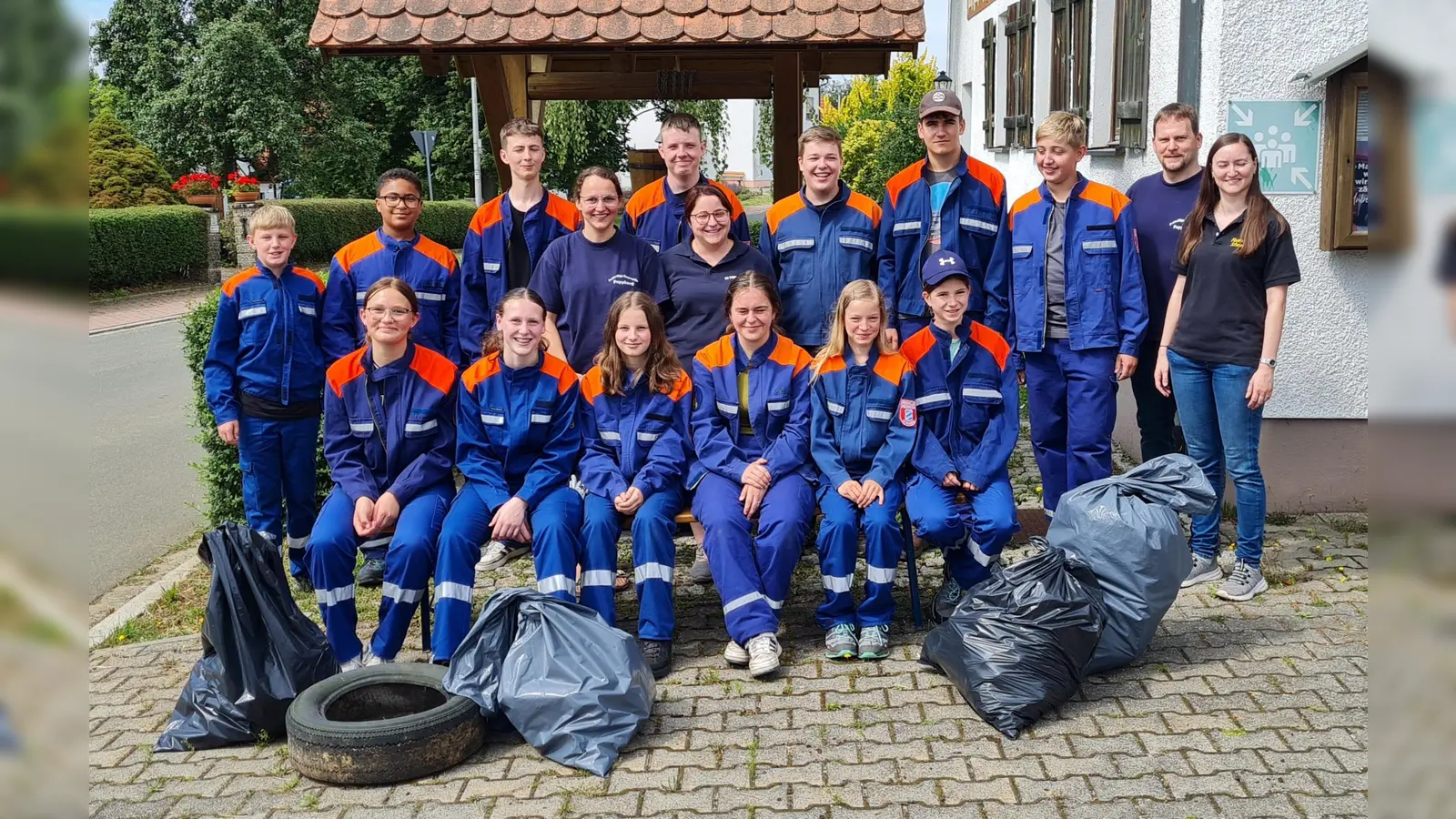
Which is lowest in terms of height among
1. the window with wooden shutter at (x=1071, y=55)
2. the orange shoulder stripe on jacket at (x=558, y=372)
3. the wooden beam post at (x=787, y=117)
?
the orange shoulder stripe on jacket at (x=558, y=372)

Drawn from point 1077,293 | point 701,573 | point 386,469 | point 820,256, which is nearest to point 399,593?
point 386,469

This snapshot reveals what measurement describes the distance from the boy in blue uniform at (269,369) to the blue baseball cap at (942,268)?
2.83 m

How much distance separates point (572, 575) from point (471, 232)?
6.96 ft

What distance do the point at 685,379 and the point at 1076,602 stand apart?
186cm

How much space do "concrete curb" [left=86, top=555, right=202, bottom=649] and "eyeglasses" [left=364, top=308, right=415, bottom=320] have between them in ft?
6.49

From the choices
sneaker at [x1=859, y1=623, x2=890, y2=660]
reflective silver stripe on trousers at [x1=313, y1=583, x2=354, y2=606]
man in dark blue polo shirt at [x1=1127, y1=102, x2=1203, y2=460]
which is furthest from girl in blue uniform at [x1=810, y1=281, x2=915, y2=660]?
reflective silver stripe on trousers at [x1=313, y1=583, x2=354, y2=606]

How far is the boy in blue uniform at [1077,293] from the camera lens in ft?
18.5

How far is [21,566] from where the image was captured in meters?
0.64

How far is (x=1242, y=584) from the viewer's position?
553 cm

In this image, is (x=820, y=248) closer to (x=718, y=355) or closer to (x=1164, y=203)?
(x=718, y=355)

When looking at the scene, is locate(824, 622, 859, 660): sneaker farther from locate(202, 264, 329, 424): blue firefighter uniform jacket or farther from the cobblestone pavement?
locate(202, 264, 329, 424): blue firefighter uniform jacket

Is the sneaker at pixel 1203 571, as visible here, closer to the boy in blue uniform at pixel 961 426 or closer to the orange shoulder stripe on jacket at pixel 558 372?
the boy in blue uniform at pixel 961 426

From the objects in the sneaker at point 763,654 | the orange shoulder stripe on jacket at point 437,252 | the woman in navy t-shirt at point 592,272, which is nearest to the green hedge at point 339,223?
the orange shoulder stripe on jacket at point 437,252

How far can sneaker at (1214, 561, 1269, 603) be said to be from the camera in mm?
5500
